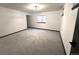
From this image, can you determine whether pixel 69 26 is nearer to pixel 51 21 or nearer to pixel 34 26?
pixel 51 21

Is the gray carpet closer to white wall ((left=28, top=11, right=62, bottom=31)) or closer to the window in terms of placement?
white wall ((left=28, top=11, right=62, bottom=31))

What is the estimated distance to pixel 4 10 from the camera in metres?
4.08

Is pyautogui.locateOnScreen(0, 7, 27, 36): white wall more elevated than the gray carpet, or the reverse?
pyautogui.locateOnScreen(0, 7, 27, 36): white wall

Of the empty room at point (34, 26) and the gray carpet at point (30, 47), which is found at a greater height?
the empty room at point (34, 26)

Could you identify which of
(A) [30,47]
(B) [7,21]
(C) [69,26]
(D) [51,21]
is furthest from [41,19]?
(C) [69,26]

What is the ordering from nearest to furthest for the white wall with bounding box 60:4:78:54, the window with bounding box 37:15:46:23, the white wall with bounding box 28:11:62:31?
1. the white wall with bounding box 60:4:78:54
2. the white wall with bounding box 28:11:62:31
3. the window with bounding box 37:15:46:23

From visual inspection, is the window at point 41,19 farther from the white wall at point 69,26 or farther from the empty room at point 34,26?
the white wall at point 69,26

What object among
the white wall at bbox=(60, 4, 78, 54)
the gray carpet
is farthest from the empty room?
the white wall at bbox=(60, 4, 78, 54)

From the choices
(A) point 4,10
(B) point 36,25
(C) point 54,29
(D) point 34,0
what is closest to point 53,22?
(C) point 54,29

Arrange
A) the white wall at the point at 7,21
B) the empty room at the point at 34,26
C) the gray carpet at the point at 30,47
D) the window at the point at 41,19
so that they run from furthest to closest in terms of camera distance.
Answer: the window at the point at 41,19, the white wall at the point at 7,21, the empty room at the point at 34,26, the gray carpet at the point at 30,47

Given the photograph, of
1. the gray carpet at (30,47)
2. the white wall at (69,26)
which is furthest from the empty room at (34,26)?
the white wall at (69,26)

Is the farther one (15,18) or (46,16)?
(46,16)

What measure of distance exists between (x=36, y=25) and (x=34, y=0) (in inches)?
264
